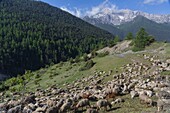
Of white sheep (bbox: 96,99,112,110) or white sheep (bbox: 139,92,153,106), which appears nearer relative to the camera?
white sheep (bbox: 139,92,153,106)

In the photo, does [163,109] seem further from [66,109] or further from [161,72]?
[161,72]

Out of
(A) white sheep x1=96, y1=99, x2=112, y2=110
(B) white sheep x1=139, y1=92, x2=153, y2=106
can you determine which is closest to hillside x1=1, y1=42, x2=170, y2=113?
(B) white sheep x1=139, y1=92, x2=153, y2=106

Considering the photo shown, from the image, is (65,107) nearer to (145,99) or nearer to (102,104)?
(102,104)

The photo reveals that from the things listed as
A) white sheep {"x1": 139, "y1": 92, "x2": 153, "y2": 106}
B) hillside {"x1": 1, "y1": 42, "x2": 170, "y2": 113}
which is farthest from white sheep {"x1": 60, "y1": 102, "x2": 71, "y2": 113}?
white sheep {"x1": 139, "y1": 92, "x2": 153, "y2": 106}

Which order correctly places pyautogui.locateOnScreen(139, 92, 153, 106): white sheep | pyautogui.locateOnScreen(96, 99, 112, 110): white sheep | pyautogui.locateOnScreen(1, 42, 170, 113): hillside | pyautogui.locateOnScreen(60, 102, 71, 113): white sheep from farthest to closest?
1. pyautogui.locateOnScreen(1, 42, 170, 113): hillside
2. pyautogui.locateOnScreen(96, 99, 112, 110): white sheep
3. pyautogui.locateOnScreen(139, 92, 153, 106): white sheep
4. pyautogui.locateOnScreen(60, 102, 71, 113): white sheep

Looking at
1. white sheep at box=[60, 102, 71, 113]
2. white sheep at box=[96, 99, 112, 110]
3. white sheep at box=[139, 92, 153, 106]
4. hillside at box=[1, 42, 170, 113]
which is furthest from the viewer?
hillside at box=[1, 42, 170, 113]

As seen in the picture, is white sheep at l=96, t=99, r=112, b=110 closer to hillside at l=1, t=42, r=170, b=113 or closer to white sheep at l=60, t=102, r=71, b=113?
hillside at l=1, t=42, r=170, b=113

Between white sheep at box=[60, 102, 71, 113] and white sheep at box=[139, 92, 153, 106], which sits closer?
white sheep at box=[60, 102, 71, 113]

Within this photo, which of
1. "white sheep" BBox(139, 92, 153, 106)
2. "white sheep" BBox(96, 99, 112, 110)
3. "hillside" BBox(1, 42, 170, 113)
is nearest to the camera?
"white sheep" BBox(139, 92, 153, 106)

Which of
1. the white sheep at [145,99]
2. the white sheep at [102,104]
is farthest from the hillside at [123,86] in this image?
the white sheep at [102,104]

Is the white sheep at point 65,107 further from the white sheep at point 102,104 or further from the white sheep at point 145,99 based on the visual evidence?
the white sheep at point 145,99

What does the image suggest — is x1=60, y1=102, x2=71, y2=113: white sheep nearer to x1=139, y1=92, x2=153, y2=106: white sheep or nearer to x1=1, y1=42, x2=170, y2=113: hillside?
x1=1, y1=42, x2=170, y2=113: hillside

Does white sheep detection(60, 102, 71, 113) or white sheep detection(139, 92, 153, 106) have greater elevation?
white sheep detection(60, 102, 71, 113)

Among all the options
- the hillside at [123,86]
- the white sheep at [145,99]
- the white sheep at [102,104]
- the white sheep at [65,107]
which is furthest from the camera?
the hillside at [123,86]
